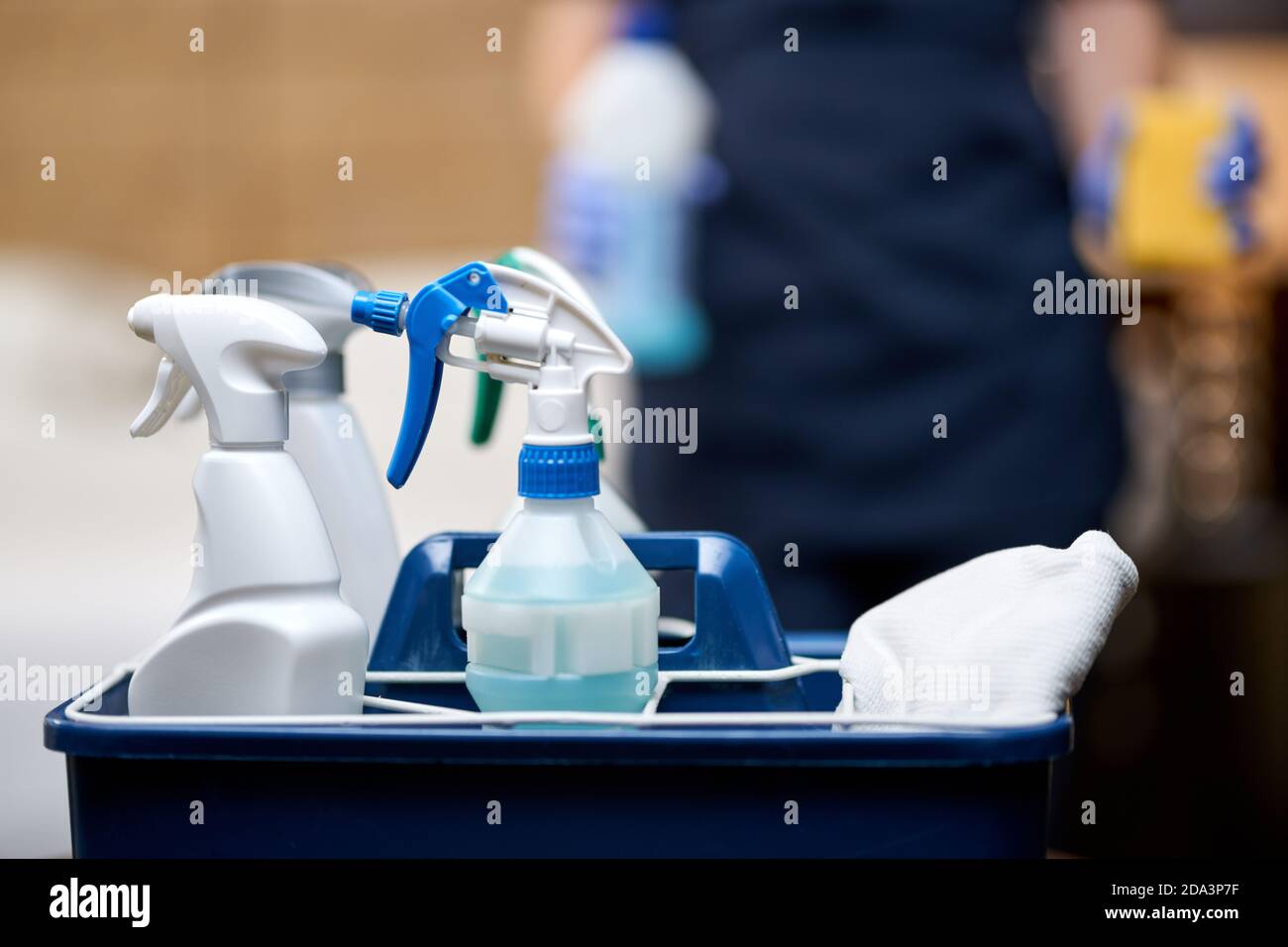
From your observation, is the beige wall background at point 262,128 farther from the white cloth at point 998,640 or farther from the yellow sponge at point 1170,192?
the white cloth at point 998,640

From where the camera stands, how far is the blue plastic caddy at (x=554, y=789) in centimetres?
37

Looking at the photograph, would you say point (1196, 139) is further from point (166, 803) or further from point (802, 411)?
point (166, 803)

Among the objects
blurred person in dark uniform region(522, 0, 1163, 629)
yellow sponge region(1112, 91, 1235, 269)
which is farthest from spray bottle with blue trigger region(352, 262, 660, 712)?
yellow sponge region(1112, 91, 1235, 269)

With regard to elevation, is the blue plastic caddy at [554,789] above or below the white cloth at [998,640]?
below

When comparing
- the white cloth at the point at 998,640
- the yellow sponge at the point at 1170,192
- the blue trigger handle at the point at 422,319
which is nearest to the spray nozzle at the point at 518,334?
the blue trigger handle at the point at 422,319

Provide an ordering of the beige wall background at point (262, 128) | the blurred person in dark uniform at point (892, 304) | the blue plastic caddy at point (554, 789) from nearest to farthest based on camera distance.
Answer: the blue plastic caddy at point (554, 789) < the blurred person in dark uniform at point (892, 304) < the beige wall background at point (262, 128)

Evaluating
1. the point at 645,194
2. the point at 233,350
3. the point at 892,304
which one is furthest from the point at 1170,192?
the point at 233,350

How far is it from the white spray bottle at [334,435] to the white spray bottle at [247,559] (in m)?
0.05

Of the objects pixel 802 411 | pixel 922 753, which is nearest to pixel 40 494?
pixel 802 411

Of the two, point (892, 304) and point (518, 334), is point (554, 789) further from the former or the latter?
point (892, 304)

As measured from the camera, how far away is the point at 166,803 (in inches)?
15.4

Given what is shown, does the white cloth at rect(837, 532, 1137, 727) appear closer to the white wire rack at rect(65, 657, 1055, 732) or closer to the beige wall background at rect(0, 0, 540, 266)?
the white wire rack at rect(65, 657, 1055, 732)

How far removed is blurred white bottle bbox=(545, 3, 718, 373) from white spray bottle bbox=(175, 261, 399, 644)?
1.26ft

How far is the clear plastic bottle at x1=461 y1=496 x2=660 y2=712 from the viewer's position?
40cm
